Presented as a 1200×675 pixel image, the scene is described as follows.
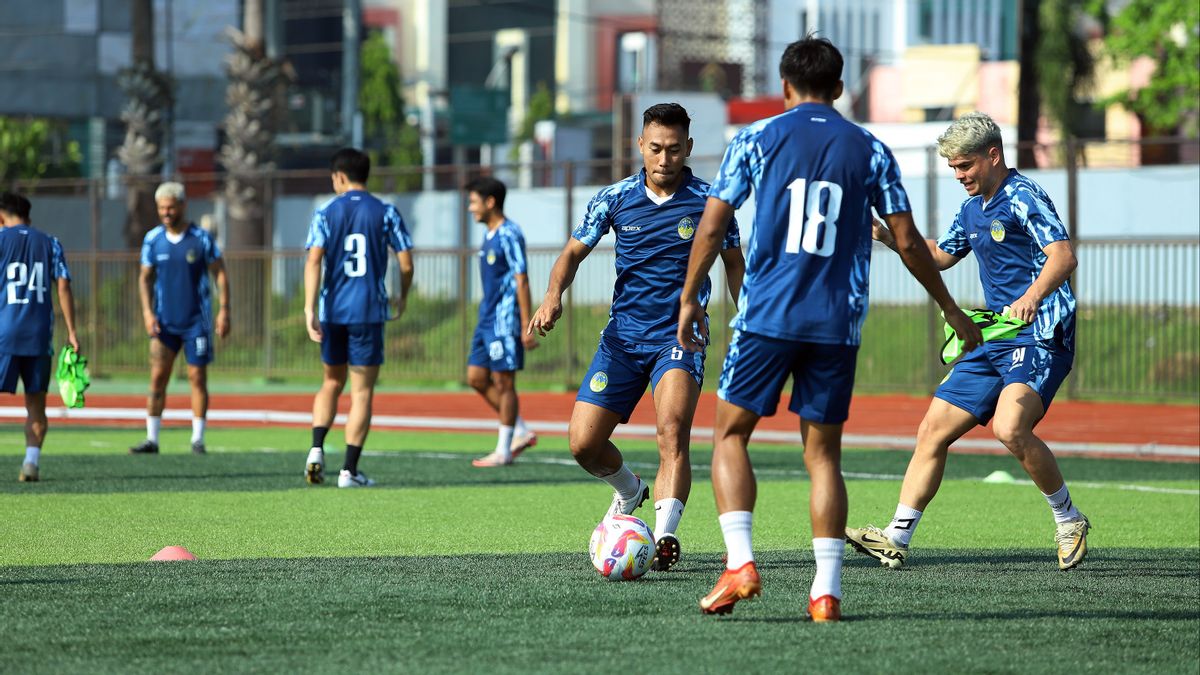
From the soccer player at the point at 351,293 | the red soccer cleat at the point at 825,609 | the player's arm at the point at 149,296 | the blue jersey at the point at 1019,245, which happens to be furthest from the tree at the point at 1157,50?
the red soccer cleat at the point at 825,609

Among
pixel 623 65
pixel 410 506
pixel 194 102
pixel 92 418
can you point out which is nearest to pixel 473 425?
pixel 92 418

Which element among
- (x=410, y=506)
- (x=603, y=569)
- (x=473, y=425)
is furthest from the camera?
(x=473, y=425)

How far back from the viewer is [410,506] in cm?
1089

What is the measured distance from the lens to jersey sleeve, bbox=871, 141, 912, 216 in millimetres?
6309

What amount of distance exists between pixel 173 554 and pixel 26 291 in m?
4.89

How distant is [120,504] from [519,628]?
5.37 meters

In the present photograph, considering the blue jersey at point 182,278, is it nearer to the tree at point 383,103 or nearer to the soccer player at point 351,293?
the soccer player at point 351,293

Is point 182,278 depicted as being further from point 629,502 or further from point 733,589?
point 733,589

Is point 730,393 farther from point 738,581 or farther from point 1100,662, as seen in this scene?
point 1100,662

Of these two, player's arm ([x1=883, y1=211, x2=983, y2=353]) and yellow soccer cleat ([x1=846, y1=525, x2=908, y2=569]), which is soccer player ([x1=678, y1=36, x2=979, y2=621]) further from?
yellow soccer cleat ([x1=846, y1=525, x2=908, y2=569])

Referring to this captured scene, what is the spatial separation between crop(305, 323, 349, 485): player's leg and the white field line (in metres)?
5.90

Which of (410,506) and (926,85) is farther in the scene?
(926,85)

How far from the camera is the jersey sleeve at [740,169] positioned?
630cm

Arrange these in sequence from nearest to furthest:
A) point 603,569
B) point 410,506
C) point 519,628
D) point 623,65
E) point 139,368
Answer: point 519,628 < point 603,569 < point 410,506 < point 139,368 < point 623,65
